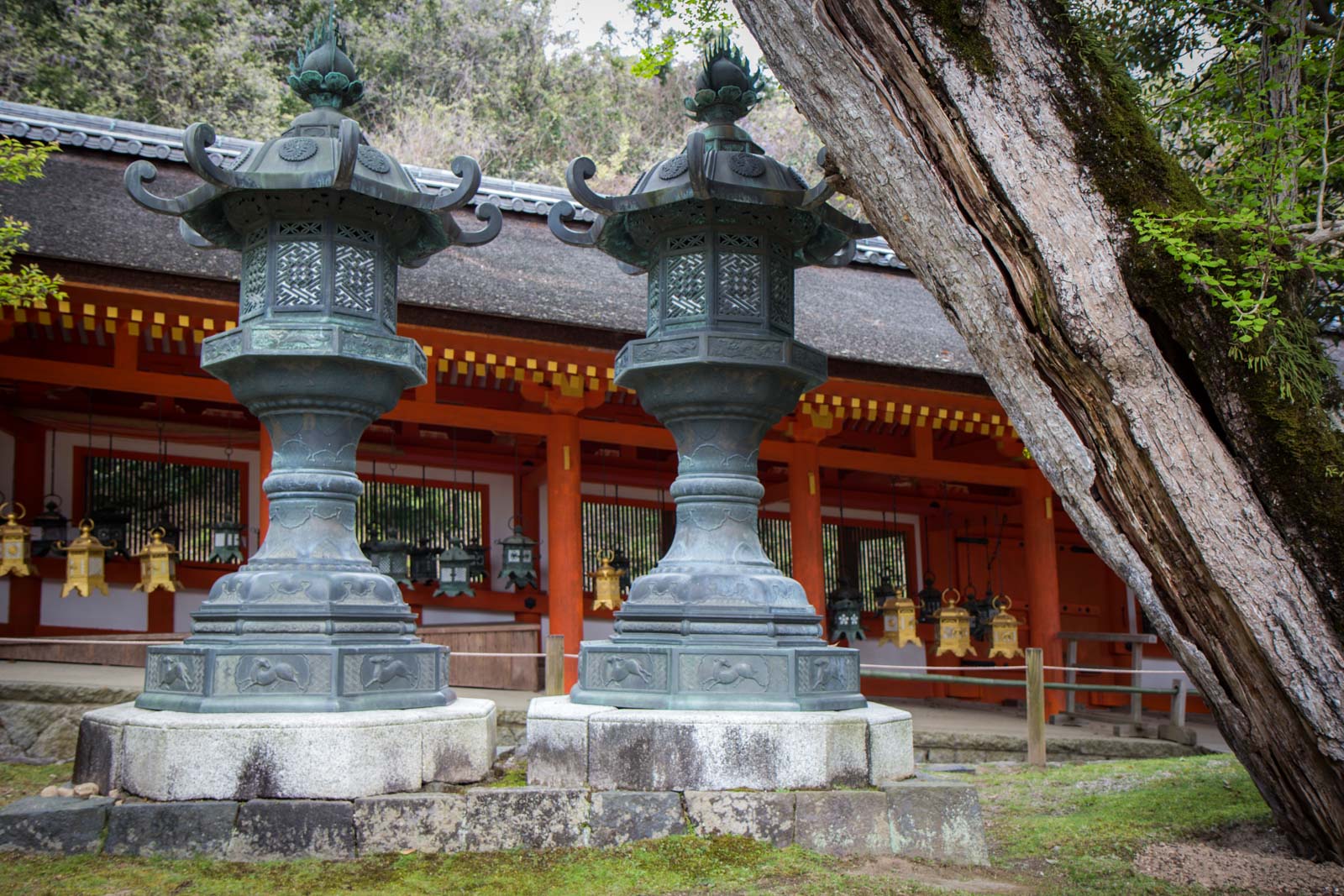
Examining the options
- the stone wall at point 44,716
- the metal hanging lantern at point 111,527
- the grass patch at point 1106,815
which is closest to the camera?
the grass patch at point 1106,815

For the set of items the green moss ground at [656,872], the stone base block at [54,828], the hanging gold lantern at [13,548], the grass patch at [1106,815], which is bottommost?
the grass patch at [1106,815]

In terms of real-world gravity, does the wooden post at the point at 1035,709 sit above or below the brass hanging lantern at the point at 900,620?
below

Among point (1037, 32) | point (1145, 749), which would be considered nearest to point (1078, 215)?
point (1037, 32)

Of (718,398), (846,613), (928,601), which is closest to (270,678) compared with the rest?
(718,398)

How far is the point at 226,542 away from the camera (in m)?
9.45

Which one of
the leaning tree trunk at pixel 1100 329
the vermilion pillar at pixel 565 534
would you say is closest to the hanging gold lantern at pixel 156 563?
the vermilion pillar at pixel 565 534

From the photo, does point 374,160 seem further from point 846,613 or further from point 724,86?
point 846,613

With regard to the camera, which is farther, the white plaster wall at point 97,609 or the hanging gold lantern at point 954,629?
the hanging gold lantern at point 954,629

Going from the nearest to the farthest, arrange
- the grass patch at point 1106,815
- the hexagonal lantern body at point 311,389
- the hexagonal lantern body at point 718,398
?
1. the grass patch at point 1106,815
2. the hexagonal lantern body at point 311,389
3. the hexagonal lantern body at point 718,398

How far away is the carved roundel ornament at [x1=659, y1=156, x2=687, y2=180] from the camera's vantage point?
15.9 feet

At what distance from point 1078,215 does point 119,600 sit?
888 cm

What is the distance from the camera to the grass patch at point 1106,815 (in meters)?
4.11

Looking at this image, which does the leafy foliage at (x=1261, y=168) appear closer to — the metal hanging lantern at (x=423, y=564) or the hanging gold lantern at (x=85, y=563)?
the metal hanging lantern at (x=423, y=564)

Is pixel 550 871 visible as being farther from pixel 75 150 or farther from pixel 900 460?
pixel 75 150
